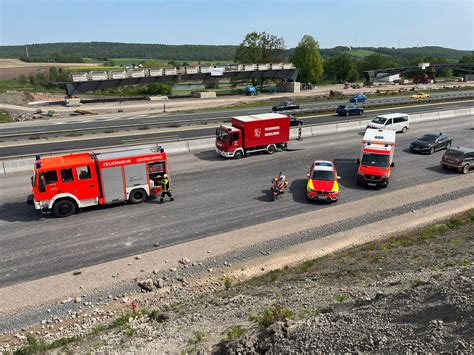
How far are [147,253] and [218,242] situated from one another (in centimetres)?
316

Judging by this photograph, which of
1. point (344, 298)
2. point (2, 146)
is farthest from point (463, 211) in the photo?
point (2, 146)

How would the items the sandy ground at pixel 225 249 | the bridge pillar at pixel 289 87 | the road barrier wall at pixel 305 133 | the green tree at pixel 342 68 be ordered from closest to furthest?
the sandy ground at pixel 225 249 < the road barrier wall at pixel 305 133 < the bridge pillar at pixel 289 87 < the green tree at pixel 342 68

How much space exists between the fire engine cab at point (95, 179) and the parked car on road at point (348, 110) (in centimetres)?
3331

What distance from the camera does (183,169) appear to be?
27266 millimetres

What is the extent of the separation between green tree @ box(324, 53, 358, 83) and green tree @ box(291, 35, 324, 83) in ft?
95.4

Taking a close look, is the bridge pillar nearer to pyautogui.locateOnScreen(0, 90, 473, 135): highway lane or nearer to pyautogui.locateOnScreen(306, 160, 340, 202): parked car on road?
pyautogui.locateOnScreen(0, 90, 473, 135): highway lane

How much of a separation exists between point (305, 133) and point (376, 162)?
14778mm

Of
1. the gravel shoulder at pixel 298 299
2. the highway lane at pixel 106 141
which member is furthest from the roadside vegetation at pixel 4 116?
the gravel shoulder at pixel 298 299

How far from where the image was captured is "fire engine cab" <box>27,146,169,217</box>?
18.4 meters

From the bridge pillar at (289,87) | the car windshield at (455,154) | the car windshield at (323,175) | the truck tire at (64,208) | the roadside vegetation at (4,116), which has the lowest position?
the truck tire at (64,208)

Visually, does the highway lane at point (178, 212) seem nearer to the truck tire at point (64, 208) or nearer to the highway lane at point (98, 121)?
the truck tire at point (64, 208)

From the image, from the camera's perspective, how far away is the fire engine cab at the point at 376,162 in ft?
73.5

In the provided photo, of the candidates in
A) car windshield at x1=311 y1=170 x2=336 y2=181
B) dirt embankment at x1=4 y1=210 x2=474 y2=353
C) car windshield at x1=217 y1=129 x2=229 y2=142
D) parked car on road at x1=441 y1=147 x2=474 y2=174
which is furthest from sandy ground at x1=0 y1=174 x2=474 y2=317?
car windshield at x1=217 y1=129 x2=229 y2=142

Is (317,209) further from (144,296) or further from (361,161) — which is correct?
(144,296)
